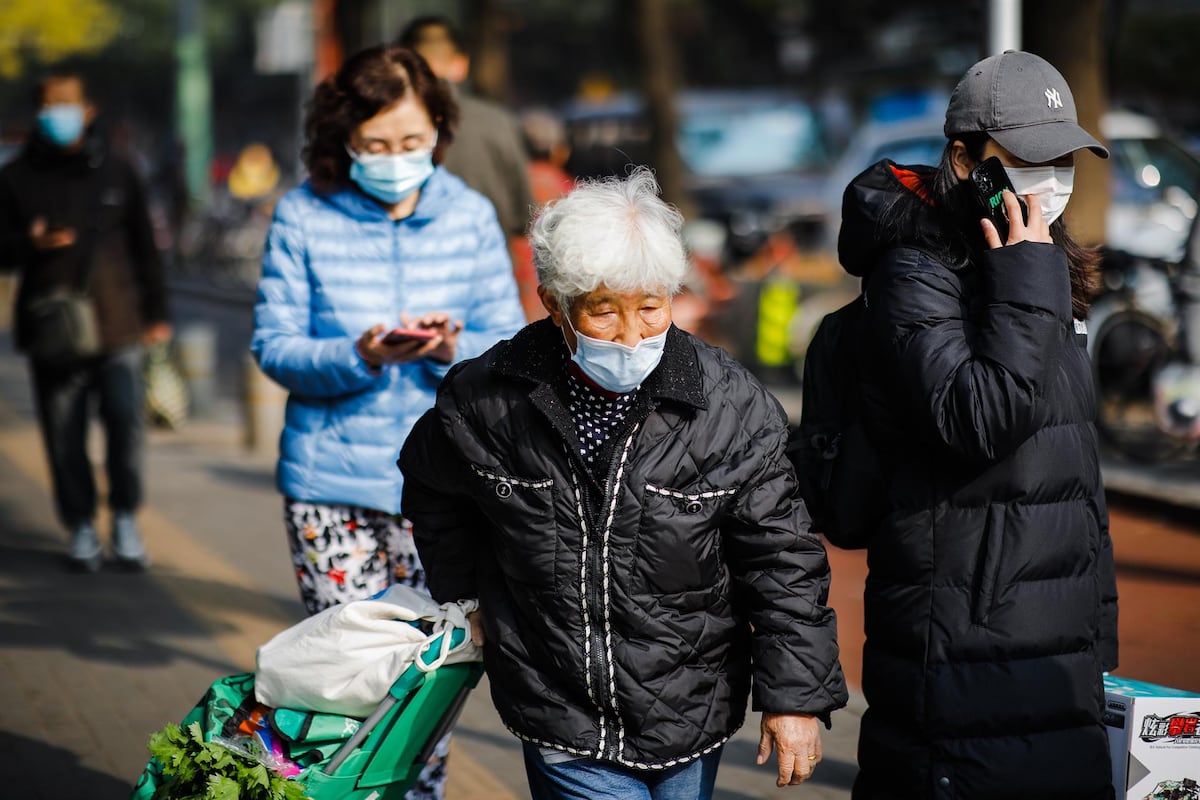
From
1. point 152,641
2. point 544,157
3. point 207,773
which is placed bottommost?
point 152,641

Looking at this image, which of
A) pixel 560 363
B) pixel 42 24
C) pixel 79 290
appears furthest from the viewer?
pixel 42 24

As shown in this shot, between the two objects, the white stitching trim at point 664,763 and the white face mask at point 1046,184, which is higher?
the white face mask at point 1046,184

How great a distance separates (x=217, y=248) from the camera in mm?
25953

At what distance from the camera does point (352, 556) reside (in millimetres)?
3973

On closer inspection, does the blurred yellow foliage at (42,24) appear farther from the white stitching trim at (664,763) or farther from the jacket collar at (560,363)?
the white stitching trim at (664,763)

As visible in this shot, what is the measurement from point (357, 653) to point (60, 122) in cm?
485

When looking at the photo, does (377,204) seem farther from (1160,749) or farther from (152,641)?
(152,641)

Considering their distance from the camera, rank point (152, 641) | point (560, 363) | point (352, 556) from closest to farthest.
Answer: point (560, 363) → point (352, 556) → point (152, 641)

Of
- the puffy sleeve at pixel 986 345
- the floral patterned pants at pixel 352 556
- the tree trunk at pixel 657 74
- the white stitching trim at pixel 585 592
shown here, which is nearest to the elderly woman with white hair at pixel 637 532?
the white stitching trim at pixel 585 592

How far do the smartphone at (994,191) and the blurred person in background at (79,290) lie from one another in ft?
17.1

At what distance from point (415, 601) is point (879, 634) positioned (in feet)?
2.96

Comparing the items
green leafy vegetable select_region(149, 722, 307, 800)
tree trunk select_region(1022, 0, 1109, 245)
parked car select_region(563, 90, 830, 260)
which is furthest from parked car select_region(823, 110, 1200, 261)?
parked car select_region(563, 90, 830, 260)

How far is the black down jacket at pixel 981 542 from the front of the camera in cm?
268

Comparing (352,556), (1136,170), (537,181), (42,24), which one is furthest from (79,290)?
(42,24)
